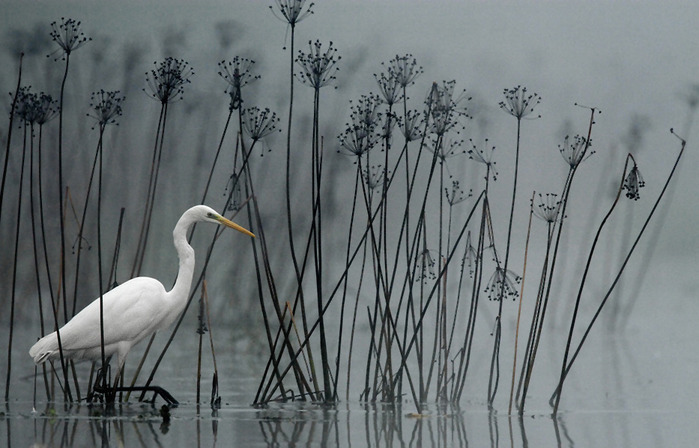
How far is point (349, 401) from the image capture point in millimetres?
3943

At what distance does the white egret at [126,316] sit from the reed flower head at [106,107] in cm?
51

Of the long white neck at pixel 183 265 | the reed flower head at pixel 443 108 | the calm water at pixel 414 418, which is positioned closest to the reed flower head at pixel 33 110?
the long white neck at pixel 183 265

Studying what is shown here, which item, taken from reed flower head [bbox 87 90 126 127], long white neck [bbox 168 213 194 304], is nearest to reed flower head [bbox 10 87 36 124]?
reed flower head [bbox 87 90 126 127]

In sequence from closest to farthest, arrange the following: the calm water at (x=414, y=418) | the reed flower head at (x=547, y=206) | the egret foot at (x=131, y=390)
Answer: the calm water at (x=414, y=418) → the egret foot at (x=131, y=390) → the reed flower head at (x=547, y=206)

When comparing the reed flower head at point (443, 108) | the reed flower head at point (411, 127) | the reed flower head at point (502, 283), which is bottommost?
the reed flower head at point (502, 283)

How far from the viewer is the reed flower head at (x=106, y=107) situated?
12.8 feet

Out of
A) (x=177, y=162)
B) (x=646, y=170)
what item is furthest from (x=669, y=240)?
(x=177, y=162)

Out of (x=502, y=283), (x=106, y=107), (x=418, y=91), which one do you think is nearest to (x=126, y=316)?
(x=106, y=107)

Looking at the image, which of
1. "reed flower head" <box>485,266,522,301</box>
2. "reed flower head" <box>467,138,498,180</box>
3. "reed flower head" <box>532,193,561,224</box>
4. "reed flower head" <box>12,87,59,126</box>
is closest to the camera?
"reed flower head" <box>485,266,522,301</box>

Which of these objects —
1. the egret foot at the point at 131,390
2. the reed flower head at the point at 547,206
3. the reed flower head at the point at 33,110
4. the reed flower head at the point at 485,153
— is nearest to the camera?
the egret foot at the point at 131,390

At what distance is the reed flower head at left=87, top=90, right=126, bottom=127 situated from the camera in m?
3.91

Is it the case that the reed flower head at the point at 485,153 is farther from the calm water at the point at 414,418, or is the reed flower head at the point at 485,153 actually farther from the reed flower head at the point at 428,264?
the calm water at the point at 414,418

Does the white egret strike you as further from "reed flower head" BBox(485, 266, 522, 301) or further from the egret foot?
"reed flower head" BBox(485, 266, 522, 301)

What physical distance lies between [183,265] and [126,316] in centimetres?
28
